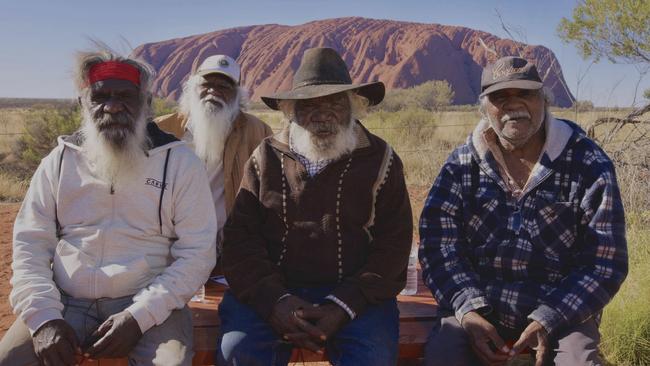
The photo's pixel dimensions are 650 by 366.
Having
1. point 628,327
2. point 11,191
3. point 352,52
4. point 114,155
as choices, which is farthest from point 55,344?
point 352,52

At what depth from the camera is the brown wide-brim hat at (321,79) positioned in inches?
114

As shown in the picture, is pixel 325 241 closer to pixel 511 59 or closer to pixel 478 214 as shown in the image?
pixel 478 214

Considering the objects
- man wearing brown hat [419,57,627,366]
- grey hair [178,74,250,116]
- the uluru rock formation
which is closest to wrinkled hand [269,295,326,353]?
man wearing brown hat [419,57,627,366]

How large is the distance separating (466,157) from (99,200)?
1.83 metres

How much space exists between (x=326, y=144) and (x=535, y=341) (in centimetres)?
134

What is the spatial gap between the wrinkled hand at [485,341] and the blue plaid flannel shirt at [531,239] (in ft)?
0.26

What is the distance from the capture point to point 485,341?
2.64 metres

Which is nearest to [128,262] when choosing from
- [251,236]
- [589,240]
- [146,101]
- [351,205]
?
[251,236]

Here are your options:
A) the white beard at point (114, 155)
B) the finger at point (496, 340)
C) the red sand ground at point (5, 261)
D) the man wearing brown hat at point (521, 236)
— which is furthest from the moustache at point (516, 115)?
the red sand ground at point (5, 261)

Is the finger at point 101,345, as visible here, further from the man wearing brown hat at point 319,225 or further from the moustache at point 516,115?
the moustache at point 516,115

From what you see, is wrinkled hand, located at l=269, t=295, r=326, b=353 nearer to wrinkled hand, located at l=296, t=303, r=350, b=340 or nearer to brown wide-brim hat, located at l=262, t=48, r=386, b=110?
wrinkled hand, located at l=296, t=303, r=350, b=340

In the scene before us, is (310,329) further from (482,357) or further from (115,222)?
(115,222)

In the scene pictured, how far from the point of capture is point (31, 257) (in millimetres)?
2713

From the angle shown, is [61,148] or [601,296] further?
[61,148]
